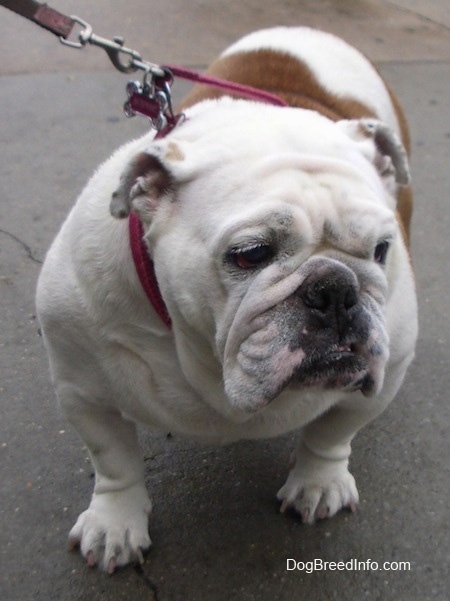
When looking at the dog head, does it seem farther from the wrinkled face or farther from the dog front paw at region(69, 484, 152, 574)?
→ the dog front paw at region(69, 484, 152, 574)

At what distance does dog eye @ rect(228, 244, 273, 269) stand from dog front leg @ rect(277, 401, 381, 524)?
0.82m

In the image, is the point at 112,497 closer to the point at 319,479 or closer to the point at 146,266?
the point at 319,479

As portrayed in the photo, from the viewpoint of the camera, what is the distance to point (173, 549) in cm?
246

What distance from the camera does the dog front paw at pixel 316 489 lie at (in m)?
2.53

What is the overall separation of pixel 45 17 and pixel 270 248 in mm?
1059

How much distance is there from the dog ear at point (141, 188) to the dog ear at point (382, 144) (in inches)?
18.4

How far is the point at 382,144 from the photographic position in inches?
79.6

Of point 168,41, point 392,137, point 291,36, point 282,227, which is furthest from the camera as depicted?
point 168,41

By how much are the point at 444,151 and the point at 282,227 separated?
3.39m

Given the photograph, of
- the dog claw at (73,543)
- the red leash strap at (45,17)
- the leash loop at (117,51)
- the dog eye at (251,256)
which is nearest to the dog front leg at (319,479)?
the dog claw at (73,543)

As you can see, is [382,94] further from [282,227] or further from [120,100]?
[120,100]

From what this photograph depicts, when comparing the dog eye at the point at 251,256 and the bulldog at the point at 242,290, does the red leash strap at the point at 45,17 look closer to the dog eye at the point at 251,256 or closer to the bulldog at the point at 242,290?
the bulldog at the point at 242,290

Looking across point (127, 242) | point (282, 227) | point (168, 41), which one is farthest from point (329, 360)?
point (168, 41)

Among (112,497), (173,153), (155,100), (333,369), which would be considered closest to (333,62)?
(155,100)
